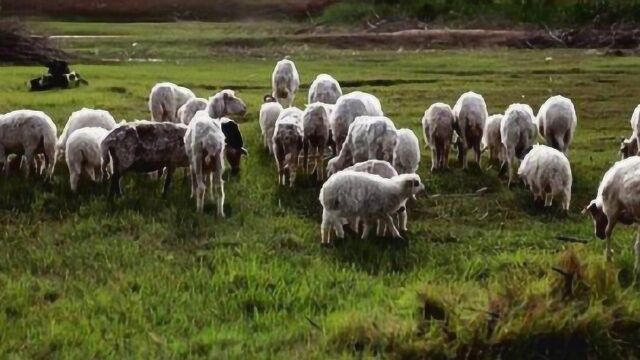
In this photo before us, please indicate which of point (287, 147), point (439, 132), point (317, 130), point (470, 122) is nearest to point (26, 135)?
point (287, 147)

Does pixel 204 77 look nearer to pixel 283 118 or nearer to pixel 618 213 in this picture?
pixel 283 118

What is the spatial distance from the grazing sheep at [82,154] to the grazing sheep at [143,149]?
0.61ft

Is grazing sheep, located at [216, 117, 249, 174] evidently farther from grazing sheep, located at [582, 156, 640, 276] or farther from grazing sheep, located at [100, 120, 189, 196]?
grazing sheep, located at [582, 156, 640, 276]

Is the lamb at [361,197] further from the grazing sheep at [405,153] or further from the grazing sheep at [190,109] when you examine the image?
the grazing sheep at [190,109]

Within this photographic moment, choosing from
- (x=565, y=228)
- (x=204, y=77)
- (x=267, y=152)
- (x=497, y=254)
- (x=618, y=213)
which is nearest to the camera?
(x=618, y=213)

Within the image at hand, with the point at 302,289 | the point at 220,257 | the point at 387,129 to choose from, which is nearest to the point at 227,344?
the point at 302,289

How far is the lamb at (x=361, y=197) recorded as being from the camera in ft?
31.9

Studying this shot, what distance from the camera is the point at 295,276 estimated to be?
333 inches

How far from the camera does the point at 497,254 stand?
9.49 meters

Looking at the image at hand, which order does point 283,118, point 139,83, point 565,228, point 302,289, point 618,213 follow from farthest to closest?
A: point 139,83, point 283,118, point 565,228, point 618,213, point 302,289

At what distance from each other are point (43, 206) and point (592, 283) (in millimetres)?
6711

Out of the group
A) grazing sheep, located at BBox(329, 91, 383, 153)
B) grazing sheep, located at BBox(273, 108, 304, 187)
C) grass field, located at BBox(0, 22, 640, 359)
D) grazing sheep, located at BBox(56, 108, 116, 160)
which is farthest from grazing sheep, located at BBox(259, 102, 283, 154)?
grazing sheep, located at BBox(56, 108, 116, 160)

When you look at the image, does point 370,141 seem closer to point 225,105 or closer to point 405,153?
point 405,153

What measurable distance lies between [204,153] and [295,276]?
332 cm
